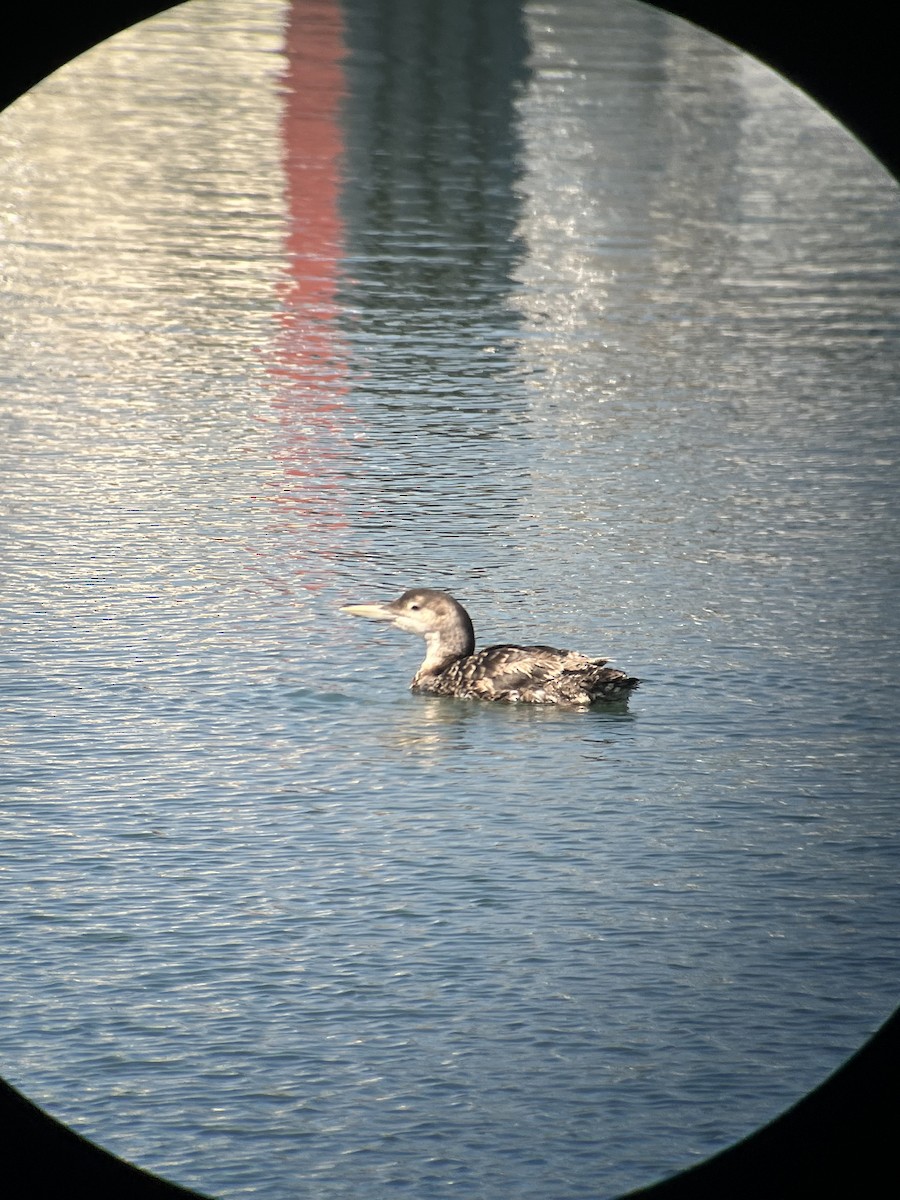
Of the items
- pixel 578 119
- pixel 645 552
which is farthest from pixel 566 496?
pixel 578 119

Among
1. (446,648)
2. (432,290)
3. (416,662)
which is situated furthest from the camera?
(432,290)

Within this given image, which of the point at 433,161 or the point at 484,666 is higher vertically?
the point at 433,161

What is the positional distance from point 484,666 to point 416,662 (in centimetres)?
80

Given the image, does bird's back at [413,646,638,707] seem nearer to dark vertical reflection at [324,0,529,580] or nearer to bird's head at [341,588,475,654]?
bird's head at [341,588,475,654]

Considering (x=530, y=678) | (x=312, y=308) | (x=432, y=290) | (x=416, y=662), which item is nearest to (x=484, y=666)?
(x=530, y=678)

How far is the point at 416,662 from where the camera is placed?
12625mm

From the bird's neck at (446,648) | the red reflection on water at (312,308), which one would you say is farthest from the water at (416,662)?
the bird's neck at (446,648)

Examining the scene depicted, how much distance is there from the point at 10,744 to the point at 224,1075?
3.57 m

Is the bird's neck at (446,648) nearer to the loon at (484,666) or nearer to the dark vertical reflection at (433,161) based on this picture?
the loon at (484,666)

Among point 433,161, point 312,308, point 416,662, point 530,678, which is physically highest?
point 433,161

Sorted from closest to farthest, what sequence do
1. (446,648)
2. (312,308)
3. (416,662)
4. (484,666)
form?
1. (484,666)
2. (446,648)
3. (416,662)
4. (312,308)

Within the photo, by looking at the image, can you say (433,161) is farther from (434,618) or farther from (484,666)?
(484,666)

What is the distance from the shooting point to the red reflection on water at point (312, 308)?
52.5 feet

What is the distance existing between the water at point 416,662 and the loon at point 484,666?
5.4 inches
